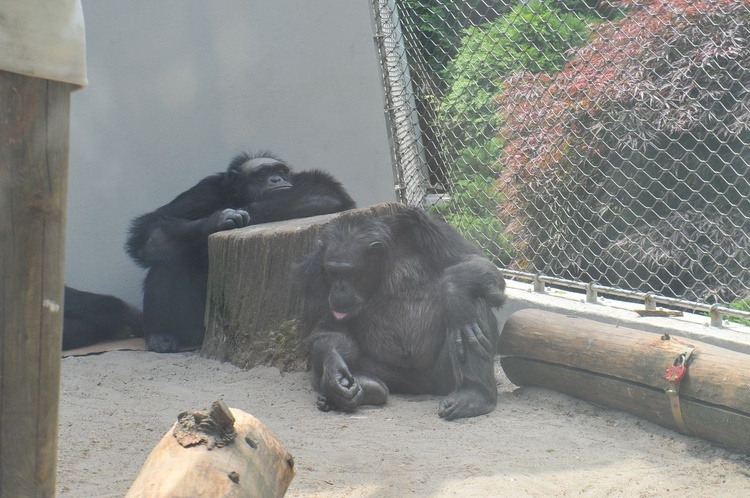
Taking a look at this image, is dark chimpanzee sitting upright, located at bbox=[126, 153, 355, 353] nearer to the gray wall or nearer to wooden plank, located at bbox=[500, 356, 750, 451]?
the gray wall

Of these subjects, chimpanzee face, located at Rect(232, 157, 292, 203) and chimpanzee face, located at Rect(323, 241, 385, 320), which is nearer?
chimpanzee face, located at Rect(323, 241, 385, 320)

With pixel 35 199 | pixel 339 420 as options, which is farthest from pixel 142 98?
pixel 35 199

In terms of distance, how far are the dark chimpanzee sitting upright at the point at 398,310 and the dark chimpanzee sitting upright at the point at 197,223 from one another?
141cm

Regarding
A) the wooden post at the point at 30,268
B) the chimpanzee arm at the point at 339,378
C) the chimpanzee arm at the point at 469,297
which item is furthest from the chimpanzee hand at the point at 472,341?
the wooden post at the point at 30,268

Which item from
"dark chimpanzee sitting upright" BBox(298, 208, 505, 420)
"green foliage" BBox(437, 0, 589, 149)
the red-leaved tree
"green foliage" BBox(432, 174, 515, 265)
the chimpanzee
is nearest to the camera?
"dark chimpanzee sitting upright" BBox(298, 208, 505, 420)

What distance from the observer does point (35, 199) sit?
1604mm

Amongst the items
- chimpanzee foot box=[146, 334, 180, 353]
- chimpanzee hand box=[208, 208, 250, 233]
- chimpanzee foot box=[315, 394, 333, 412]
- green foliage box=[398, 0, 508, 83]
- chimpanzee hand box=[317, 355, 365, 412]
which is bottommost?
chimpanzee foot box=[146, 334, 180, 353]

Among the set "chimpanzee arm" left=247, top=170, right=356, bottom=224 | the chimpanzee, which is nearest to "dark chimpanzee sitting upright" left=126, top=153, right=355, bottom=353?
"chimpanzee arm" left=247, top=170, right=356, bottom=224

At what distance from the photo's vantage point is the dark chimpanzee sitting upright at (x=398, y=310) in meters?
4.16

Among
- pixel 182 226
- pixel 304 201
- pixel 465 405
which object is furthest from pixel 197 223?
pixel 465 405

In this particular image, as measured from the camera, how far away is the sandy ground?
2998 mm

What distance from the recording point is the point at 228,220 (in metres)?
5.55

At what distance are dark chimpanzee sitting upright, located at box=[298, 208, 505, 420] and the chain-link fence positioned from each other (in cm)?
136

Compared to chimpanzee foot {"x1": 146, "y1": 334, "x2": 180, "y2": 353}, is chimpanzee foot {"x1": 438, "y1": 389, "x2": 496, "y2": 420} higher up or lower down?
higher up
